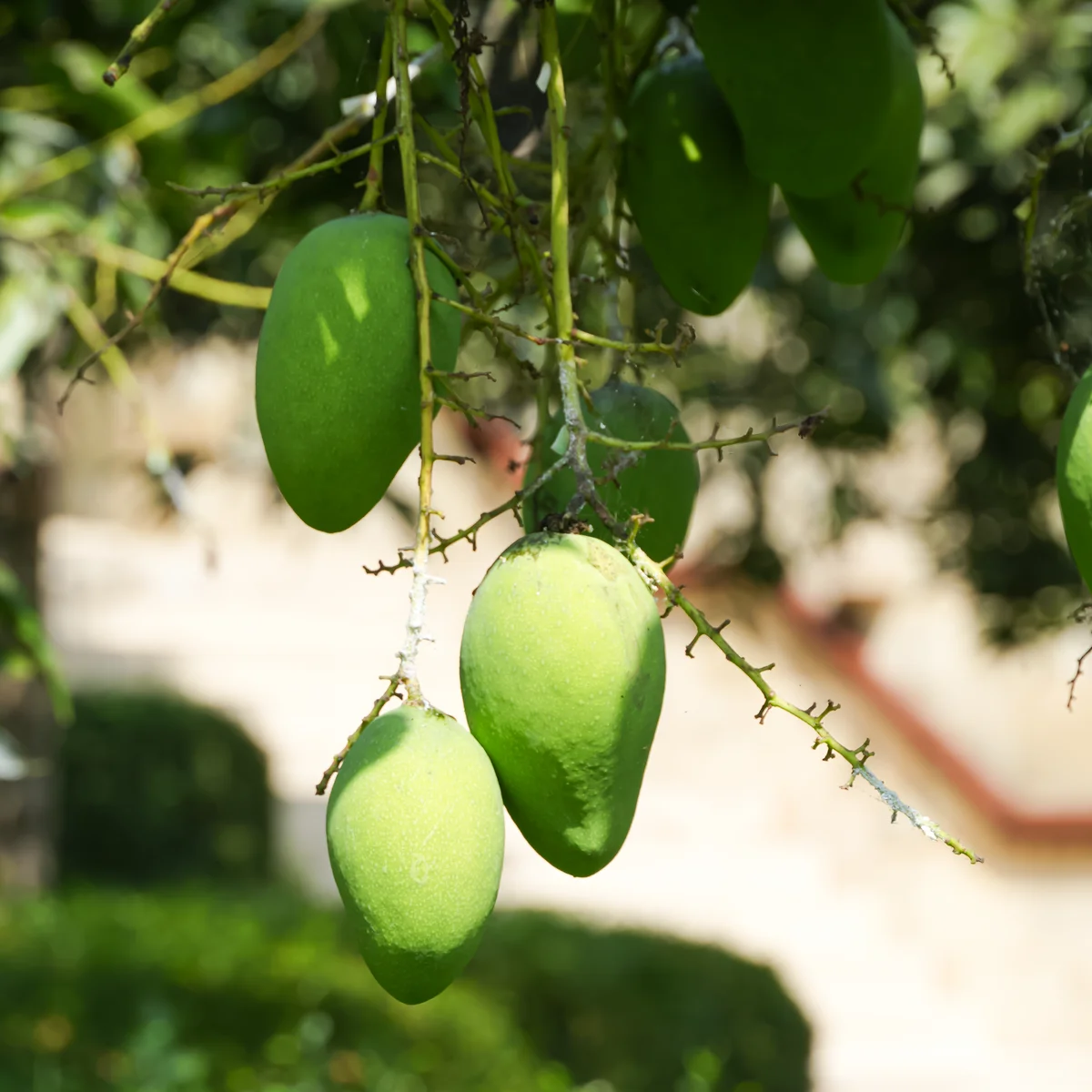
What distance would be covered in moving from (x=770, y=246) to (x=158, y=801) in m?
3.80

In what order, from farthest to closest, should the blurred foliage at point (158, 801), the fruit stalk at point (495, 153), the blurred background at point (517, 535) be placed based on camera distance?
the blurred foliage at point (158, 801) < the blurred background at point (517, 535) < the fruit stalk at point (495, 153)

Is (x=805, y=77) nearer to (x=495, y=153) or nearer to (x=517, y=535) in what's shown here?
(x=495, y=153)

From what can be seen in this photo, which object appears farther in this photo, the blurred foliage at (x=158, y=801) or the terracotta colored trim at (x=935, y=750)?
the terracotta colored trim at (x=935, y=750)

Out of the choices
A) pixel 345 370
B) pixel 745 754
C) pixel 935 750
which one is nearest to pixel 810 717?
pixel 345 370

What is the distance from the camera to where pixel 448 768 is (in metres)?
0.48

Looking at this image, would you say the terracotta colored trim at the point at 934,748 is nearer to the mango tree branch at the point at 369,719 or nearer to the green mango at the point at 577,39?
the green mango at the point at 577,39

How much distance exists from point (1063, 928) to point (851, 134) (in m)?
6.64

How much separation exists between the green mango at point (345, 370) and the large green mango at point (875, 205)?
0.25 metres

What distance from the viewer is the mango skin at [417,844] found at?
0.48m

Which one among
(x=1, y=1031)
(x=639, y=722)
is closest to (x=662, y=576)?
(x=639, y=722)

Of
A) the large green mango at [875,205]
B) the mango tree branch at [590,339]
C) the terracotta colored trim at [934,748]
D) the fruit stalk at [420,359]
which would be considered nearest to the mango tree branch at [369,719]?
the fruit stalk at [420,359]

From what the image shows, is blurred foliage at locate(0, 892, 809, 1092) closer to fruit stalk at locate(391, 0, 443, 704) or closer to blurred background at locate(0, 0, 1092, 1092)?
blurred background at locate(0, 0, 1092, 1092)

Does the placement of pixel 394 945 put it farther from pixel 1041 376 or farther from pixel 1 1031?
pixel 1 1031

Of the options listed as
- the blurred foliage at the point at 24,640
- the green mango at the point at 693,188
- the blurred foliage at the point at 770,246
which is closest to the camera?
the green mango at the point at 693,188
